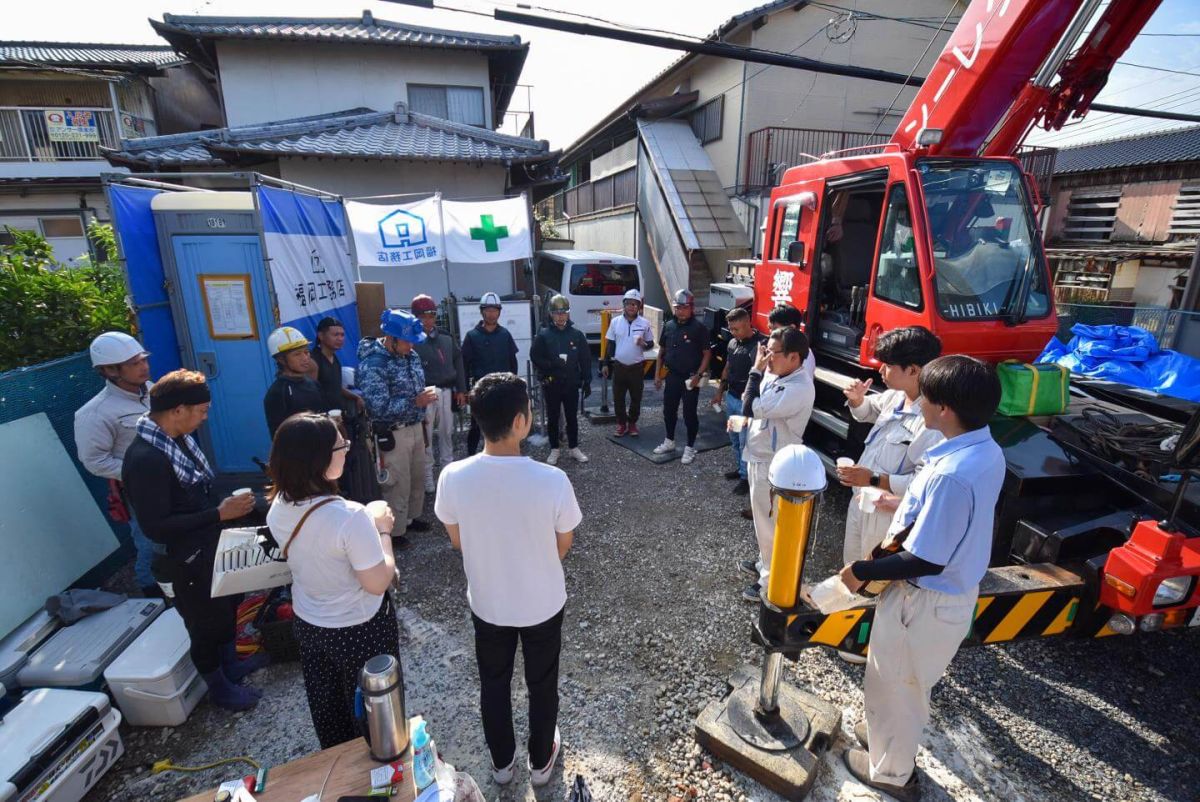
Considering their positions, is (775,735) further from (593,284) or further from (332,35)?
(332,35)

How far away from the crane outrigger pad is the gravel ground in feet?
0.31

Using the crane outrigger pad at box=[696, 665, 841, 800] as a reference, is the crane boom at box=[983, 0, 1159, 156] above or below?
above

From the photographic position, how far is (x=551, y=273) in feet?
35.7

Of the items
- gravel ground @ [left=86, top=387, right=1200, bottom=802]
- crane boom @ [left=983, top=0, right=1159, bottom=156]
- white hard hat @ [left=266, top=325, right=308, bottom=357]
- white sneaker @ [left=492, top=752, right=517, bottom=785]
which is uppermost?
crane boom @ [left=983, top=0, right=1159, bottom=156]

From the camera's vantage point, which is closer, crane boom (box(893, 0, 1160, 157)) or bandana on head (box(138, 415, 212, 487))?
bandana on head (box(138, 415, 212, 487))

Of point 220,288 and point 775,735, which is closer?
point 775,735

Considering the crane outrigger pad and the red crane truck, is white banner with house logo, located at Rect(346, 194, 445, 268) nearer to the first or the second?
the red crane truck

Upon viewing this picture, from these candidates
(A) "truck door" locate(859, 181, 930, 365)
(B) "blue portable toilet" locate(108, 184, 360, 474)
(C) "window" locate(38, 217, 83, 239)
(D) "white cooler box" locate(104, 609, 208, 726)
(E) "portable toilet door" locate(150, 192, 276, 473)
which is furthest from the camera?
(C) "window" locate(38, 217, 83, 239)

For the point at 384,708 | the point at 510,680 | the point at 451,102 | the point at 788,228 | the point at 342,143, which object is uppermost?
the point at 451,102

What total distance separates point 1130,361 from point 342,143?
12.0 m

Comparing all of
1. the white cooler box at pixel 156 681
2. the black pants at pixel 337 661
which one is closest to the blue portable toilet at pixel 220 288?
the white cooler box at pixel 156 681

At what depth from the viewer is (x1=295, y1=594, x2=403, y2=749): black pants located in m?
2.07

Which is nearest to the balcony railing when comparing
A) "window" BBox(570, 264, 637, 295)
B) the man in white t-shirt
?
"window" BBox(570, 264, 637, 295)

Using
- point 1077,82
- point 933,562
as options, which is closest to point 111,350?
point 933,562
